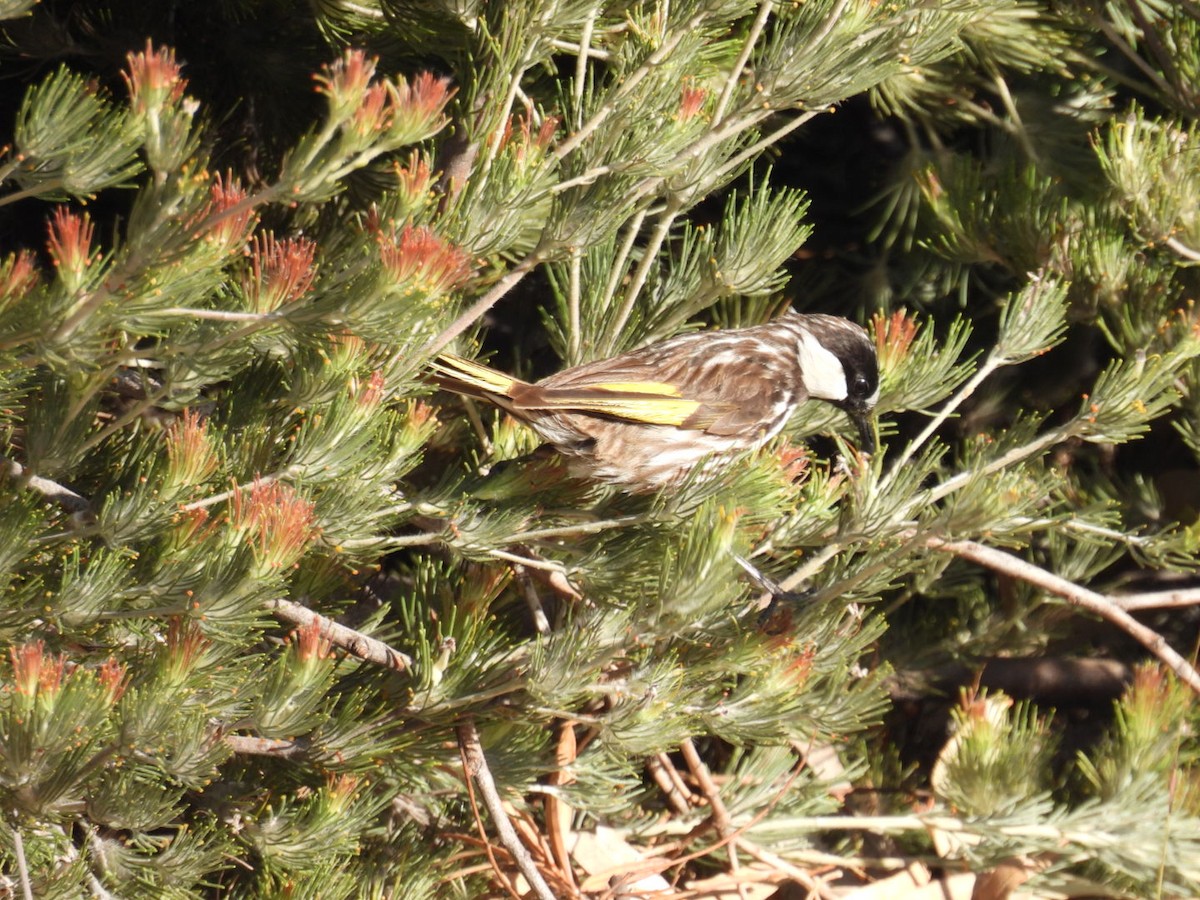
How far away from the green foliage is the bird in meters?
0.09

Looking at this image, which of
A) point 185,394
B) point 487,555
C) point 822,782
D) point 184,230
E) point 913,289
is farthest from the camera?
point 913,289

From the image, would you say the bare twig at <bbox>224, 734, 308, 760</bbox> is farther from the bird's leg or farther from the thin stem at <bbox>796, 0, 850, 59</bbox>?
the thin stem at <bbox>796, 0, 850, 59</bbox>

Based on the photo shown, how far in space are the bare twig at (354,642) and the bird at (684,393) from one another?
53 centimetres

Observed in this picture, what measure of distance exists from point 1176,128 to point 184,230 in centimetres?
282

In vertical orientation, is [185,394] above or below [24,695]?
above

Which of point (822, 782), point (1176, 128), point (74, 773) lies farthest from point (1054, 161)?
point (74, 773)

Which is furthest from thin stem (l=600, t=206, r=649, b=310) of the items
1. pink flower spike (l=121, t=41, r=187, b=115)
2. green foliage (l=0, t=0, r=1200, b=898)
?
pink flower spike (l=121, t=41, r=187, b=115)

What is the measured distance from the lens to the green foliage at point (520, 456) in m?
1.81

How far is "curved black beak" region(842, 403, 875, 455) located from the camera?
2973mm

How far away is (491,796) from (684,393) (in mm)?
1071

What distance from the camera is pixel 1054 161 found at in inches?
140

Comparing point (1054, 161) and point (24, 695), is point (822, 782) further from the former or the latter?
point (24, 695)

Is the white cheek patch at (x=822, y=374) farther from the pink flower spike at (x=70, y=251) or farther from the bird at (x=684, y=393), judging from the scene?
the pink flower spike at (x=70, y=251)

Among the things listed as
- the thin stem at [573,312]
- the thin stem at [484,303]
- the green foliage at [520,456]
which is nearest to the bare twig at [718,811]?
the green foliage at [520,456]
